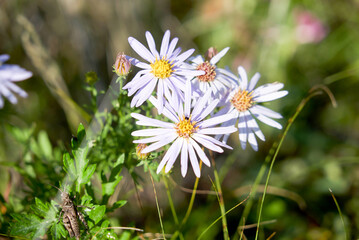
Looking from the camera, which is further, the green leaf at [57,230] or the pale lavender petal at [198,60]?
the pale lavender petal at [198,60]

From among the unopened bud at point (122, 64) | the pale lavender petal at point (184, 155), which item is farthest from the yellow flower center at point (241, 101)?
the unopened bud at point (122, 64)

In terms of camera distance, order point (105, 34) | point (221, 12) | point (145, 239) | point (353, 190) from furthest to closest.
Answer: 1. point (221, 12)
2. point (105, 34)
3. point (353, 190)
4. point (145, 239)

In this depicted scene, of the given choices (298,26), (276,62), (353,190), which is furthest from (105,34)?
(353,190)

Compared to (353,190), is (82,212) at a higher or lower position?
lower

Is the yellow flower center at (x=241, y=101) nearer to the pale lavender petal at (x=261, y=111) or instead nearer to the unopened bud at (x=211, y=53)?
the pale lavender petal at (x=261, y=111)

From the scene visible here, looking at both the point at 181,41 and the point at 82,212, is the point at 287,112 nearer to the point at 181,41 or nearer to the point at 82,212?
the point at 181,41

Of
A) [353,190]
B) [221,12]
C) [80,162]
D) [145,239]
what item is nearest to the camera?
[80,162]
